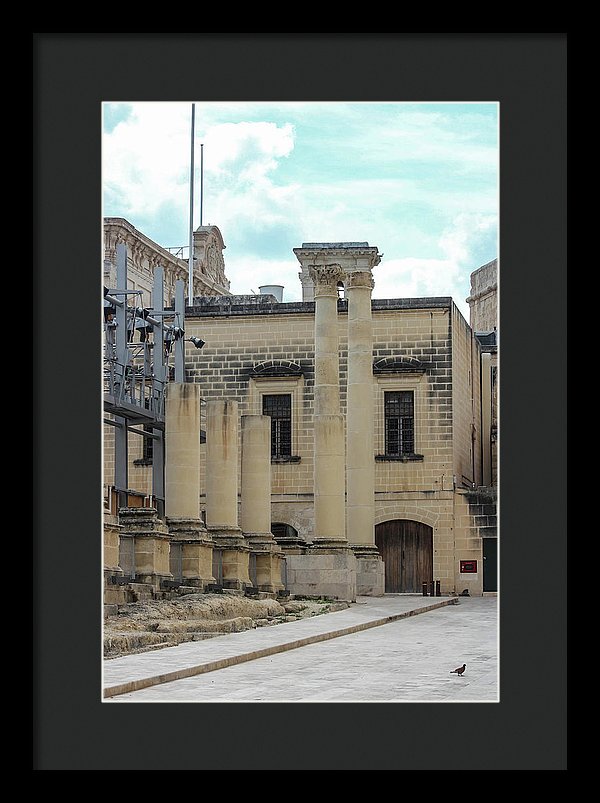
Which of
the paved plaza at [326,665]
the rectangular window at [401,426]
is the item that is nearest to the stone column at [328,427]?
the paved plaza at [326,665]

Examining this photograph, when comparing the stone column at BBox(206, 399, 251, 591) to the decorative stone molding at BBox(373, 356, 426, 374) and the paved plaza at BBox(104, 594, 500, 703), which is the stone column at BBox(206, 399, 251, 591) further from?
the decorative stone molding at BBox(373, 356, 426, 374)

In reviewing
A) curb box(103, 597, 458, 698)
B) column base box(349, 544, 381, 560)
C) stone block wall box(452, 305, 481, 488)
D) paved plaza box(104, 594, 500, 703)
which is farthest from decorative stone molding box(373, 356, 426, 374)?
paved plaza box(104, 594, 500, 703)

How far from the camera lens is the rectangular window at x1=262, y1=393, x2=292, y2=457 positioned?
4069cm

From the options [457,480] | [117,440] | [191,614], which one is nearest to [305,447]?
[457,480]

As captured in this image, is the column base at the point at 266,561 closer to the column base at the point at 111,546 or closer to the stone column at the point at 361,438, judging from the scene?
the stone column at the point at 361,438

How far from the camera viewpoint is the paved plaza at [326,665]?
12570mm

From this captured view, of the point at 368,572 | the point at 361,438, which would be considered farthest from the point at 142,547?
the point at 361,438

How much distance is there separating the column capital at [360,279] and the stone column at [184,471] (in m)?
7.33

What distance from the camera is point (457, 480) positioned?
39.6m

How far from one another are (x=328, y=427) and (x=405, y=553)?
847 centimetres

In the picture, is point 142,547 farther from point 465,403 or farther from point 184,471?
point 465,403

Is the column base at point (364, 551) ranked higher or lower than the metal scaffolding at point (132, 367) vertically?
lower
